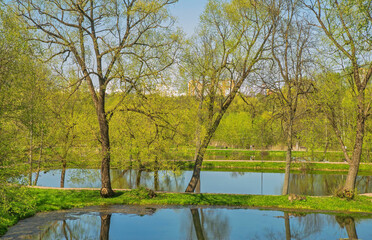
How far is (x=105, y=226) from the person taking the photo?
52.6 feet

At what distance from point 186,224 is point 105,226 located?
3.83 m

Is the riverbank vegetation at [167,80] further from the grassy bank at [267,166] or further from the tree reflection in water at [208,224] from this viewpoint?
the grassy bank at [267,166]

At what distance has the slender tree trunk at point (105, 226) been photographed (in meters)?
14.7

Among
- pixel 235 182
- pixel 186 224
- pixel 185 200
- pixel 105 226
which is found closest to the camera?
pixel 105 226

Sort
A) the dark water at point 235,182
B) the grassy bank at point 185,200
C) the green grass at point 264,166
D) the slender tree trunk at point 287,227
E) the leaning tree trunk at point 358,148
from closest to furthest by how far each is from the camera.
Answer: the slender tree trunk at point 287,227 → the grassy bank at point 185,200 → the leaning tree trunk at point 358,148 → the dark water at point 235,182 → the green grass at point 264,166

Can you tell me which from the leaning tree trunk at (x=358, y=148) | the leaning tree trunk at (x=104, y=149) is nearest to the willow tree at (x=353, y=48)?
the leaning tree trunk at (x=358, y=148)

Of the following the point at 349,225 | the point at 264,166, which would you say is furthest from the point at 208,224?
the point at 264,166

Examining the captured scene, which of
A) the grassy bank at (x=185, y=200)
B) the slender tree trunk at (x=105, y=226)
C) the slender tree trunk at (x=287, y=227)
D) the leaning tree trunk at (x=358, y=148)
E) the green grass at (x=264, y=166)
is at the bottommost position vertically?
the slender tree trunk at (x=287, y=227)

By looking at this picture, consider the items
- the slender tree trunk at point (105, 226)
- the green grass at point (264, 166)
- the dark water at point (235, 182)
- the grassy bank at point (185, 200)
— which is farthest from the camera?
the green grass at point (264, 166)

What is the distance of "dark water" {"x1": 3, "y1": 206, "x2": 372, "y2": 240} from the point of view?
15049mm

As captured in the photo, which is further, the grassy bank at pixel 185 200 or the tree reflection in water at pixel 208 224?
the grassy bank at pixel 185 200

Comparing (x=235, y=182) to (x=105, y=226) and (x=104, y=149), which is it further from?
(x=105, y=226)

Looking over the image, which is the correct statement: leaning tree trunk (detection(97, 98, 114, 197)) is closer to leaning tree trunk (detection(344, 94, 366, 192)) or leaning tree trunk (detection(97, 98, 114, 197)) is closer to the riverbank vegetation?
the riverbank vegetation

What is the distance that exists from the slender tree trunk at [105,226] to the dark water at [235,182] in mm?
9903
